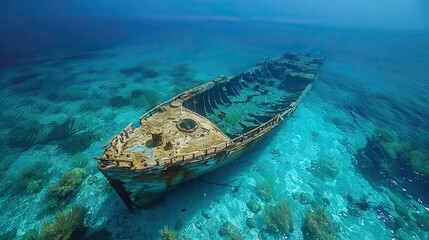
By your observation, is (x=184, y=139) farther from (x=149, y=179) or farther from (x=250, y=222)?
(x=250, y=222)

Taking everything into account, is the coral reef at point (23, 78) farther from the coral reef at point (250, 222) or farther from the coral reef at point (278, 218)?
the coral reef at point (278, 218)

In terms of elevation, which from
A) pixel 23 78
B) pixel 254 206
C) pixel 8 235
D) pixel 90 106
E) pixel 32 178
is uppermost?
pixel 254 206

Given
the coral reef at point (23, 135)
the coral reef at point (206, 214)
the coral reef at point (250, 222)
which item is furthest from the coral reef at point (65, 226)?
the coral reef at point (23, 135)

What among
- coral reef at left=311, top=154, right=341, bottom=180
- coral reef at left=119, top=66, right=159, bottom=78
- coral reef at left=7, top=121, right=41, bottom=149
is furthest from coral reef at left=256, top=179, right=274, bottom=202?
coral reef at left=119, top=66, right=159, bottom=78

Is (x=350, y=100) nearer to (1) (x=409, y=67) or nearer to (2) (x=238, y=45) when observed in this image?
(1) (x=409, y=67)

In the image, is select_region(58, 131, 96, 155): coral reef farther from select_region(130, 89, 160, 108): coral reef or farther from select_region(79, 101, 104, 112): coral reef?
select_region(130, 89, 160, 108): coral reef

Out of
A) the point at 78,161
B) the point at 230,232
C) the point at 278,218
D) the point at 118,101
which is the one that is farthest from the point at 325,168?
the point at 118,101
